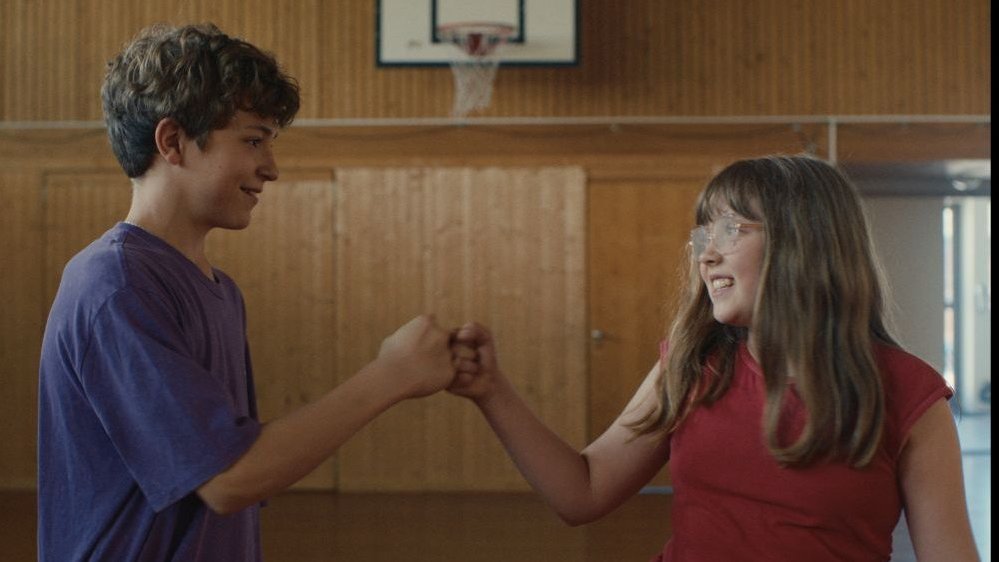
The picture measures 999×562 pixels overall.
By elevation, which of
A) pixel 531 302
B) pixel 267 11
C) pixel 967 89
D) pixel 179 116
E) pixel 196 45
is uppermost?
pixel 267 11

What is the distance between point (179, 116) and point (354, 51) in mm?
6712

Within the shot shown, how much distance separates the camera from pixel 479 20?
24.9 feet

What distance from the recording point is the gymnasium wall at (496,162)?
823 centimetres

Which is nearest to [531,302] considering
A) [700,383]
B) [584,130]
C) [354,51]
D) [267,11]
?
[584,130]

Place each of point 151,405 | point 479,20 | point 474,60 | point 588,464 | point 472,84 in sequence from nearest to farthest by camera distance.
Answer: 1. point 151,405
2. point 588,464
3. point 479,20
4. point 474,60
5. point 472,84

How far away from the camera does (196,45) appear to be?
5.80 feet

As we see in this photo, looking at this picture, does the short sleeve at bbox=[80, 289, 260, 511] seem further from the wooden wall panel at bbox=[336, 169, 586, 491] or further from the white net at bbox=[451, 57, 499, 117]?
the wooden wall panel at bbox=[336, 169, 586, 491]

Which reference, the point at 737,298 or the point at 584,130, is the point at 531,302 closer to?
the point at 584,130

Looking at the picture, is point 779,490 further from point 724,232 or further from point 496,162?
point 496,162

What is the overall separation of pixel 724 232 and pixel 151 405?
898 mm

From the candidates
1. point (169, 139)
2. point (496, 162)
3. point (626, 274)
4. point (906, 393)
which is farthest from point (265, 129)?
point (626, 274)

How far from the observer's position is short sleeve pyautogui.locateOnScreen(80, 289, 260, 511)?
152 centimetres

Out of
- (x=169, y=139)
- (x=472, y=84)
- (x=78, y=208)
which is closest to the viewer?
(x=169, y=139)

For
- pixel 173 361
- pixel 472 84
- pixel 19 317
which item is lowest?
pixel 19 317
